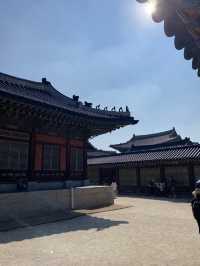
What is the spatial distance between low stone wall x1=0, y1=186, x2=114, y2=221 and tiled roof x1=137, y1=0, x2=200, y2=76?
10576mm

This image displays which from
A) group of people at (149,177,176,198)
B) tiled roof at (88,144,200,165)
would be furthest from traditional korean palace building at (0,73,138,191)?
group of people at (149,177,176,198)

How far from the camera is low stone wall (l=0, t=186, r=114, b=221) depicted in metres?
11.9

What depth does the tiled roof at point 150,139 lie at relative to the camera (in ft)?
138

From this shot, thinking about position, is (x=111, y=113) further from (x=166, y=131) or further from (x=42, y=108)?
(x=166, y=131)

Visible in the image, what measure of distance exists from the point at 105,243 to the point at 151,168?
742 inches

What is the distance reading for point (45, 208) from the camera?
13.4 metres

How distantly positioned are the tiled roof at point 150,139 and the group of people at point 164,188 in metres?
16.8

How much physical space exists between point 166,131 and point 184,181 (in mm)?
21233

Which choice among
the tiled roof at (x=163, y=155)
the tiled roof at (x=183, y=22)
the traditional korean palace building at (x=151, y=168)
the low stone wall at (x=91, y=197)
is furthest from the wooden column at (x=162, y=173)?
the tiled roof at (x=183, y=22)

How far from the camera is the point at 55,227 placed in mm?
10164

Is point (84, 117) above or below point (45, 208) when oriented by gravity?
above

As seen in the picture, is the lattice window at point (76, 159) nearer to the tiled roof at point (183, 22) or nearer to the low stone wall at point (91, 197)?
the low stone wall at point (91, 197)

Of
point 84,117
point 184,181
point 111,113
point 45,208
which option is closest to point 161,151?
point 184,181

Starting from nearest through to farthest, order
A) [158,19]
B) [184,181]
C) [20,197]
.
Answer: [158,19] → [20,197] → [184,181]
